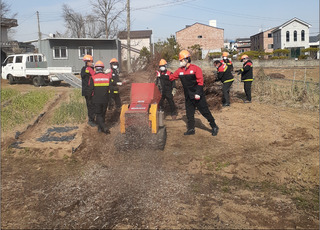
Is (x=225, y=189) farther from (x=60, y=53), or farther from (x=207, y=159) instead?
(x=60, y=53)

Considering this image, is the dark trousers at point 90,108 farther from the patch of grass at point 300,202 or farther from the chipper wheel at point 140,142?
the patch of grass at point 300,202

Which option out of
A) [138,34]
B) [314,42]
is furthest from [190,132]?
[314,42]

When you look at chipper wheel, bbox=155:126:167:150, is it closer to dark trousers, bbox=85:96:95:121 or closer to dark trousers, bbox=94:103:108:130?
dark trousers, bbox=94:103:108:130

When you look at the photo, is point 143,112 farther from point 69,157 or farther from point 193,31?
point 193,31

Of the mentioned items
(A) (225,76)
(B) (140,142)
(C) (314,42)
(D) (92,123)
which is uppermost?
(C) (314,42)

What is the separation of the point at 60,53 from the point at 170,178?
24.6 metres

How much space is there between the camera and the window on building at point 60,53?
2719 cm

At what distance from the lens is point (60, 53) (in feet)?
89.6

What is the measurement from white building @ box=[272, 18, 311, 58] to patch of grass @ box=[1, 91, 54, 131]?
51.0 meters

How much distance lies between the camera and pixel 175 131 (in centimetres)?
820

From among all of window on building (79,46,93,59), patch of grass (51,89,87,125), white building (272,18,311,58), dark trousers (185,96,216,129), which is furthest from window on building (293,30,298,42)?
dark trousers (185,96,216,129)

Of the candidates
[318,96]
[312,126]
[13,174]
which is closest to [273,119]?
[312,126]

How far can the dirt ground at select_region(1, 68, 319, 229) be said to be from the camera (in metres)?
4.02

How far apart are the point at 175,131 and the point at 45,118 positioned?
4.45 metres
